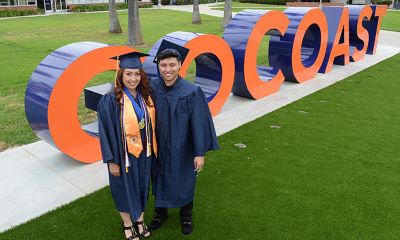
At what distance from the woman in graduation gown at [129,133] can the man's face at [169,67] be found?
0.17 meters

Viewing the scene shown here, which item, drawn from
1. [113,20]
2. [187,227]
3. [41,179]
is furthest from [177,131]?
[113,20]

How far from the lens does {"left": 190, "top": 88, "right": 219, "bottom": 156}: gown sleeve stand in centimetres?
324

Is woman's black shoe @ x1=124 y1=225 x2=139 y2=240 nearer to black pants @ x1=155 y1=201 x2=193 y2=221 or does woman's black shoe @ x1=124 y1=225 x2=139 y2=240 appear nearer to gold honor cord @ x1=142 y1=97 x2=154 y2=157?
black pants @ x1=155 y1=201 x2=193 y2=221

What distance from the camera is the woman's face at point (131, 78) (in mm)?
3041

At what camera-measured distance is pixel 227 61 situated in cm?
705

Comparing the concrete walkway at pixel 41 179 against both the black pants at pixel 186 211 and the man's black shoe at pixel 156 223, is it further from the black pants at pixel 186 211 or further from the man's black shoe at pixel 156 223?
the black pants at pixel 186 211

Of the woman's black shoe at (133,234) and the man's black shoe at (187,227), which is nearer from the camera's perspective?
the woman's black shoe at (133,234)

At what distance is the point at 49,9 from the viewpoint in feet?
120

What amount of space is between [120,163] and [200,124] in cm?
75

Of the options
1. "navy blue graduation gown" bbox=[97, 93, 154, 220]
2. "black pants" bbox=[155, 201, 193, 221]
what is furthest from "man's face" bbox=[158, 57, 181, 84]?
"black pants" bbox=[155, 201, 193, 221]

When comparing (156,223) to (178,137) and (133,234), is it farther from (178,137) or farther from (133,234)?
(178,137)

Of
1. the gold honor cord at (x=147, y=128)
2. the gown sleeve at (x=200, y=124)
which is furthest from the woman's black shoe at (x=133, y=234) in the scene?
the gown sleeve at (x=200, y=124)

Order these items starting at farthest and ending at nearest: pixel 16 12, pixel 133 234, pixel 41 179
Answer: pixel 16 12, pixel 41 179, pixel 133 234

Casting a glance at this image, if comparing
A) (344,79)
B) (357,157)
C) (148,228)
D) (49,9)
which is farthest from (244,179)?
(49,9)
